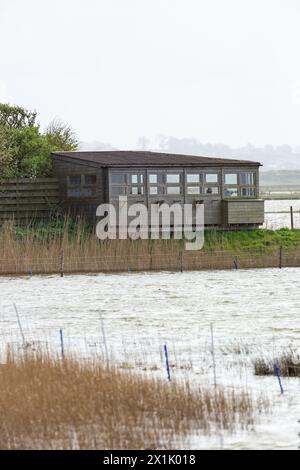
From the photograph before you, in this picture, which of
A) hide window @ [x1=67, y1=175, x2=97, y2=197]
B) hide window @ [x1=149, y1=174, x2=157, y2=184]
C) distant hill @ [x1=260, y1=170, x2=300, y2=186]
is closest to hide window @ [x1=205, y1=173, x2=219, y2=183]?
hide window @ [x1=149, y1=174, x2=157, y2=184]

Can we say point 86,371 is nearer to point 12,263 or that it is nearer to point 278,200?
point 12,263

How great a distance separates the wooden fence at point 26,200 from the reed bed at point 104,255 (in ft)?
5.49

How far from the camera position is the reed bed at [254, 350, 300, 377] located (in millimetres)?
14031

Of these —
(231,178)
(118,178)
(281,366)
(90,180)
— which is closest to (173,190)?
(118,178)

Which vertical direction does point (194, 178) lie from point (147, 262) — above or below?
above

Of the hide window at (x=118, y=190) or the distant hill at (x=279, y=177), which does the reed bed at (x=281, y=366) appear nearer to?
the hide window at (x=118, y=190)

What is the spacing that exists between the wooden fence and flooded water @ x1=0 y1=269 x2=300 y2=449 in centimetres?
582

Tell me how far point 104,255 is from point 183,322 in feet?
33.4

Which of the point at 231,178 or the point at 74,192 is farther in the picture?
the point at 231,178

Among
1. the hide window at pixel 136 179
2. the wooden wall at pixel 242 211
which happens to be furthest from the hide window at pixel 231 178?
the hide window at pixel 136 179

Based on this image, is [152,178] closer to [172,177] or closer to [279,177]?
[172,177]

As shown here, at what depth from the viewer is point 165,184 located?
108 ft

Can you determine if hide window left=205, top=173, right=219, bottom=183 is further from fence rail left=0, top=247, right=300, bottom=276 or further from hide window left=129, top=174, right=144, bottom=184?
fence rail left=0, top=247, right=300, bottom=276
